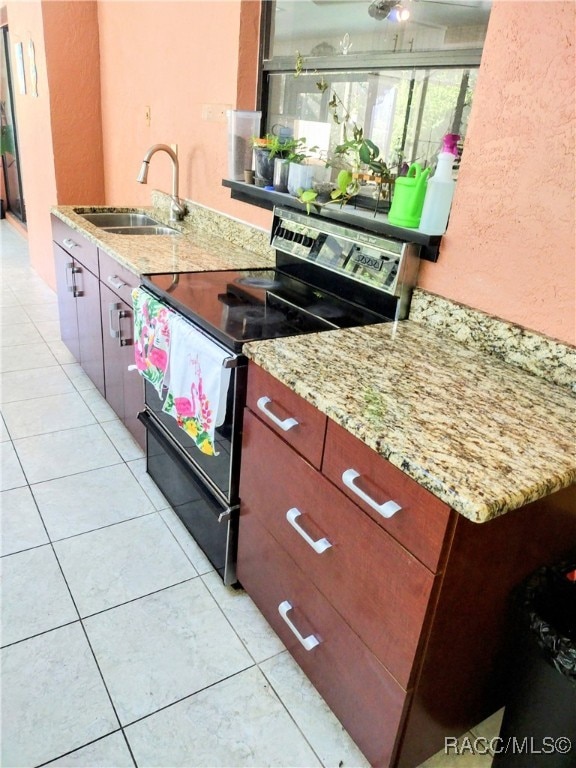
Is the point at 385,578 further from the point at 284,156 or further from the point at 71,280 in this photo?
the point at 71,280

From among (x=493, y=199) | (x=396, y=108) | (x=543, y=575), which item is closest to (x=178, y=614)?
(x=543, y=575)

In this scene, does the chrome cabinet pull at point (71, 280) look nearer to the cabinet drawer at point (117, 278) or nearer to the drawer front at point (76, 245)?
the drawer front at point (76, 245)

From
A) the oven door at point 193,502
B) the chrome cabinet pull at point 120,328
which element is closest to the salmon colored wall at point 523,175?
the oven door at point 193,502

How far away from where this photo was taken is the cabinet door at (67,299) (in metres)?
2.88

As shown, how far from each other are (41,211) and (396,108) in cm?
346

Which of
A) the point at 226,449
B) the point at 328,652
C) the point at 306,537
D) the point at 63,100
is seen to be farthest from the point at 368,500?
the point at 63,100

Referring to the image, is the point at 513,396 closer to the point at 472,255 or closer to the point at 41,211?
the point at 472,255

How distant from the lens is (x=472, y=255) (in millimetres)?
1437

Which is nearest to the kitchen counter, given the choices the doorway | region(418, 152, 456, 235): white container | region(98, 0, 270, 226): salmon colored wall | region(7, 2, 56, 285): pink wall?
region(418, 152, 456, 235): white container

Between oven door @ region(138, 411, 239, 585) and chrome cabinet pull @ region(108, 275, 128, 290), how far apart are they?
0.54 meters

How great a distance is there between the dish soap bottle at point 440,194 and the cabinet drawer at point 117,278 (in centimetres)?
109

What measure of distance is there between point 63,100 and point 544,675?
13.6ft

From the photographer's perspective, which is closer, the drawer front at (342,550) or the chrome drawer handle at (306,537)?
the drawer front at (342,550)

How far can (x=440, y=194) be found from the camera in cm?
145
